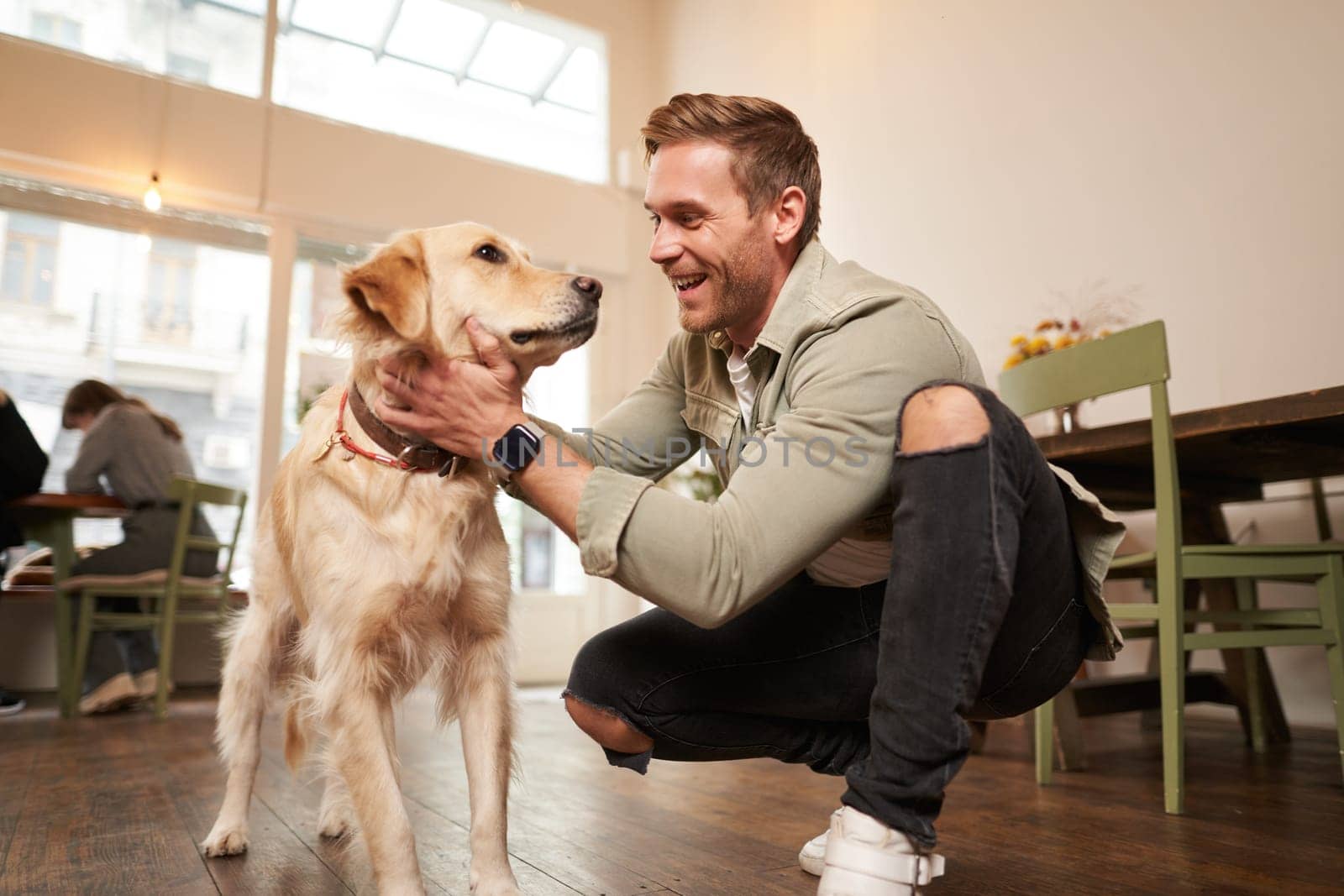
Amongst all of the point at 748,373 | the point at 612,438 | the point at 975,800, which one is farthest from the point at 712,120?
the point at 975,800

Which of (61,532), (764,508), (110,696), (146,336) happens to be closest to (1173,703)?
(764,508)

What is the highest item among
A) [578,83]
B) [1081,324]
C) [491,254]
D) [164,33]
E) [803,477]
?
[578,83]

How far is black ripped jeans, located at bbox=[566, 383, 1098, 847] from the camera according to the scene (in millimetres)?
931

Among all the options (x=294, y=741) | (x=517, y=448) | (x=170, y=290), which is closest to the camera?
(x=517, y=448)

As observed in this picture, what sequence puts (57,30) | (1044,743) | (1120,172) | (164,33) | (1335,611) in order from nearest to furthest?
(1335,611), (1044,743), (1120,172), (57,30), (164,33)

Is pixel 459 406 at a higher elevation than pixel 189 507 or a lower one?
higher

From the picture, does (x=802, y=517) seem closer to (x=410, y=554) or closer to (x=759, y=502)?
(x=759, y=502)

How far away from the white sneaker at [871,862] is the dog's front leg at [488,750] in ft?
1.69

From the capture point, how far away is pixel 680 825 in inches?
68.5

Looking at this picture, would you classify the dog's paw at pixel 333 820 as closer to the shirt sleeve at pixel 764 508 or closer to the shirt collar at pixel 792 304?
the shirt sleeve at pixel 764 508

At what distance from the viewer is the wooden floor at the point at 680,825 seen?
1.37m

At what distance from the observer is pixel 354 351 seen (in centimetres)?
132

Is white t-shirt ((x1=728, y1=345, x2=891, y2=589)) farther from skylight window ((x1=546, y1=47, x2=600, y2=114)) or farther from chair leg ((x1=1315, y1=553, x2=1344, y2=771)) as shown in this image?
skylight window ((x1=546, y1=47, x2=600, y2=114))

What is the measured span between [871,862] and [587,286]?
86 centimetres
